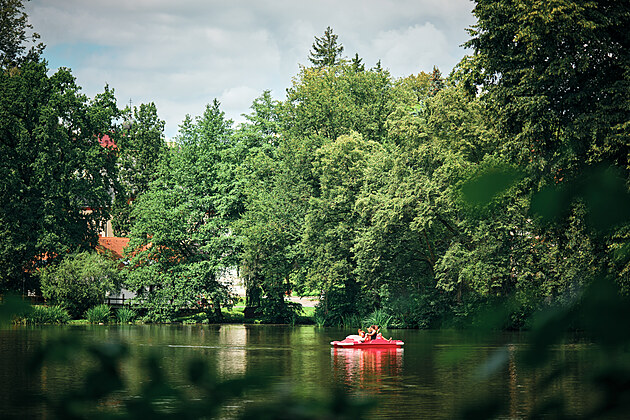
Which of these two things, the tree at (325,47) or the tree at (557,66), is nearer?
the tree at (557,66)

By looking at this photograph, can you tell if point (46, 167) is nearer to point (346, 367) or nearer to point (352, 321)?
point (352, 321)

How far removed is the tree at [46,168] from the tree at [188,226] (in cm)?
392

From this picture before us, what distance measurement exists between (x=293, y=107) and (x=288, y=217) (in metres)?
8.58

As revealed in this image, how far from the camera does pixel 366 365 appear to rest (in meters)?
27.0

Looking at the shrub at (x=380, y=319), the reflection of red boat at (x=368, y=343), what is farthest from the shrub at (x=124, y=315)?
the reflection of red boat at (x=368, y=343)

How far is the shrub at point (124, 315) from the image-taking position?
51.9 meters

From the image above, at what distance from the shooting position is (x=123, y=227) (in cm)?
6700

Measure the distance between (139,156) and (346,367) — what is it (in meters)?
→ 44.6

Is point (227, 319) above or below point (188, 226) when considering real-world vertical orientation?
below

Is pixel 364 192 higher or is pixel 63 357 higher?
pixel 364 192

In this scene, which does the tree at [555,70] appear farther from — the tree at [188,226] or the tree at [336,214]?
the tree at [188,226]

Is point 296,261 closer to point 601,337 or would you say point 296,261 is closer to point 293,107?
point 293,107

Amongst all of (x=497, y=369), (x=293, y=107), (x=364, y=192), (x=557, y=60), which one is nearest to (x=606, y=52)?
(x=557, y=60)

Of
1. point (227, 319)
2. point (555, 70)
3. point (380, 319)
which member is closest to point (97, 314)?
point (227, 319)
